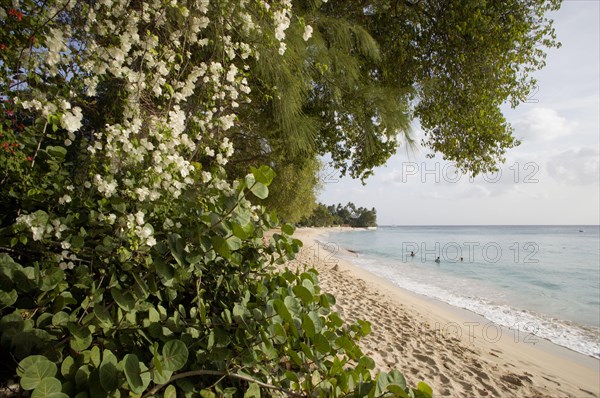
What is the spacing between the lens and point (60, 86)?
1623 mm

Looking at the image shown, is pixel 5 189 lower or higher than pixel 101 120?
lower

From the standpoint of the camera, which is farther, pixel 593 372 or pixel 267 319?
pixel 593 372

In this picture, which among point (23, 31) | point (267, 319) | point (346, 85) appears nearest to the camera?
point (267, 319)

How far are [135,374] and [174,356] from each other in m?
0.12

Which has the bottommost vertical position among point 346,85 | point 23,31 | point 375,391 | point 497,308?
point 497,308

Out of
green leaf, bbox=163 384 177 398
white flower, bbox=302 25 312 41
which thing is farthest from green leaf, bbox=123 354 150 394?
white flower, bbox=302 25 312 41

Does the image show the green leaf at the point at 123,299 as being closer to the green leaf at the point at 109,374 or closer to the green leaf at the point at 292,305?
the green leaf at the point at 109,374

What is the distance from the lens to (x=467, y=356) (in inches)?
166

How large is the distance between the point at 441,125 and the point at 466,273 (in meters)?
11.6

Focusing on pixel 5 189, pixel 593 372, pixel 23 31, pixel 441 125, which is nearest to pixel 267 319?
pixel 5 189

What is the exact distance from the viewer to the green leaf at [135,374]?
0.96 metres

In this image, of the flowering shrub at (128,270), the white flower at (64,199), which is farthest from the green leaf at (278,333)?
the white flower at (64,199)

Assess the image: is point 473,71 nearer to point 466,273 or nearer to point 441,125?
point 441,125

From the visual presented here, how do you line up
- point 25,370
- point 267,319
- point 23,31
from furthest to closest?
1. point 23,31
2. point 267,319
3. point 25,370
